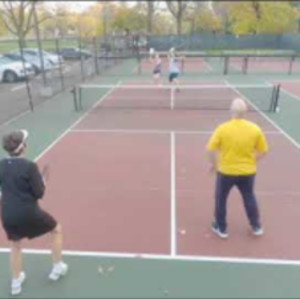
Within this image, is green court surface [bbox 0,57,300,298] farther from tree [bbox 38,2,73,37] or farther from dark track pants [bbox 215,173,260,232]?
tree [bbox 38,2,73,37]

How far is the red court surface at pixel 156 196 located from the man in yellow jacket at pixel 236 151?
0.63m

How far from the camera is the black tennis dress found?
11.5 feet

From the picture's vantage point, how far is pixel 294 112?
13.6 meters

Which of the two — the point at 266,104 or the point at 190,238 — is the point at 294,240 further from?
the point at 266,104

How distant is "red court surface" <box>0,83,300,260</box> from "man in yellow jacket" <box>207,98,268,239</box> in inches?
24.7

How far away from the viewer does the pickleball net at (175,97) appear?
14.5m

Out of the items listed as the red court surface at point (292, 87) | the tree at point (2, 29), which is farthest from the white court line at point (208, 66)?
the tree at point (2, 29)

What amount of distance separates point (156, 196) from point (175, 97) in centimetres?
1048

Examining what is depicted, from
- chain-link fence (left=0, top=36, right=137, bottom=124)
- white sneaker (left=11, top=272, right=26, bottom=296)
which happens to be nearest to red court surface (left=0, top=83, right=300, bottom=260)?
white sneaker (left=11, top=272, right=26, bottom=296)

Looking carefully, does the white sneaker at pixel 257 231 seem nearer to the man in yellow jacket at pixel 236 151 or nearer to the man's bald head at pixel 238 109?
the man in yellow jacket at pixel 236 151

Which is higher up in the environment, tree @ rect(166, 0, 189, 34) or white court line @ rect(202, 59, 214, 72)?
tree @ rect(166, 0, 189, 34)

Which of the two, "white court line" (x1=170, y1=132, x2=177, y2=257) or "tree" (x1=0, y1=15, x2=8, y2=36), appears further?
"tree" (x1=0, y1=15, x2=8, y2=36)

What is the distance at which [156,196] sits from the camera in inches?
257

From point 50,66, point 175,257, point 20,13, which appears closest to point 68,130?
point 20,13
